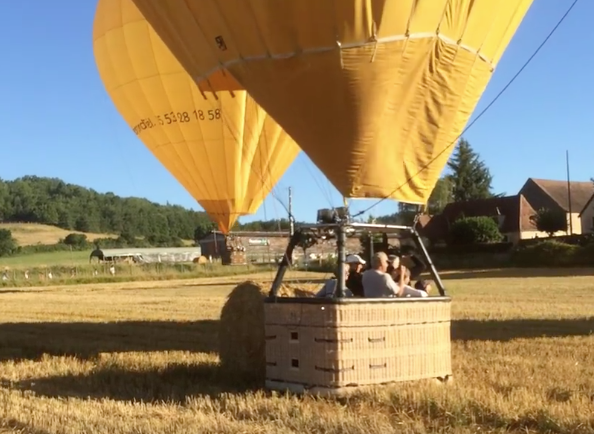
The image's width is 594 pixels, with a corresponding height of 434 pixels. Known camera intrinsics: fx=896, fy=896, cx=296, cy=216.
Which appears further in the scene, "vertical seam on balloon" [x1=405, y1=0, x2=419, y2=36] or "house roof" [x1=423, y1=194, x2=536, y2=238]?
"house roof" [x1=423, y1=194, x2=536, y2=238]

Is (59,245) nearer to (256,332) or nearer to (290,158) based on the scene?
(290,158)

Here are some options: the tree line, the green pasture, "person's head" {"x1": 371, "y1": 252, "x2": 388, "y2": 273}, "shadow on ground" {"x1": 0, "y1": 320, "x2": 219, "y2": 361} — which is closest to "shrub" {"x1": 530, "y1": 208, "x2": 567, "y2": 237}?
the tree line

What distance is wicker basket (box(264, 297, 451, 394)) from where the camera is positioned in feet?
22.0

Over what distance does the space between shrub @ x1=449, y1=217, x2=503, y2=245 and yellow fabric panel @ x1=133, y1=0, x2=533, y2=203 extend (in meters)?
42.2

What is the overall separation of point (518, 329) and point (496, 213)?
49.6 metres

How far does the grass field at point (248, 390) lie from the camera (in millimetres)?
5691

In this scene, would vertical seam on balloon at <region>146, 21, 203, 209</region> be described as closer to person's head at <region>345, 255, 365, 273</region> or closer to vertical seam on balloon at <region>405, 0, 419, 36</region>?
vertical seam on balloon at <region>405, 0, 419, 36</region>

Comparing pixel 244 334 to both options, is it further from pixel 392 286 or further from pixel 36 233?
pixel 36 233

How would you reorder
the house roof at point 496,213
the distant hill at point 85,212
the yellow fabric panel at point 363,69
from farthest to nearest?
1. the distant hill at point 85,212
2. the house roof at point 496,213
3. the yellow fabric panel at point 363,69

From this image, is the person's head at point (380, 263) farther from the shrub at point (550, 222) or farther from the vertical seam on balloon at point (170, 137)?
the shrub at point (550, 222)

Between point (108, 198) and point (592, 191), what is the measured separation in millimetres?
56018

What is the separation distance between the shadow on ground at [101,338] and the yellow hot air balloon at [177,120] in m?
3.37

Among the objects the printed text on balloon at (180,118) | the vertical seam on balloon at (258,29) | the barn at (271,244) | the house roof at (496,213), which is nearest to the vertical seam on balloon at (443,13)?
the vertical seam on balloon at (258,29)

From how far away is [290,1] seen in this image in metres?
9.65
